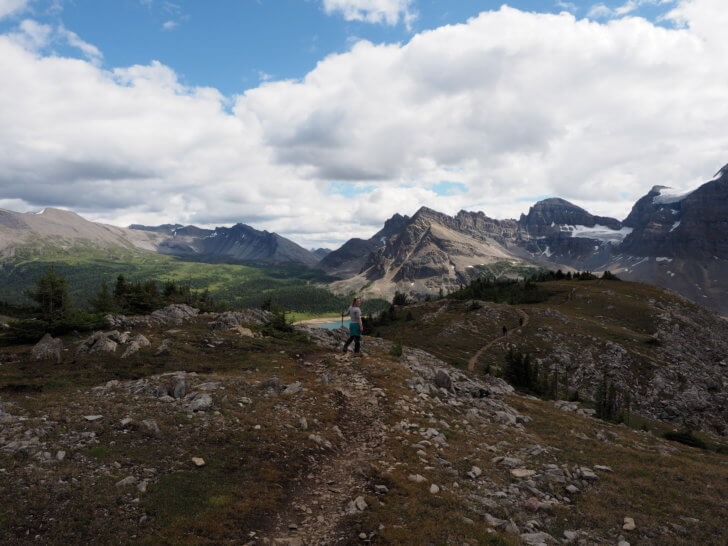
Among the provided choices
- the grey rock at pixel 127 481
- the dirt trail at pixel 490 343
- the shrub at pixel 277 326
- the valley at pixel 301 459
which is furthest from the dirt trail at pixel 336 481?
the dirt trail at pixel 490 343

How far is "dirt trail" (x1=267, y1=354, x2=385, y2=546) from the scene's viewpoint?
11.0 meters

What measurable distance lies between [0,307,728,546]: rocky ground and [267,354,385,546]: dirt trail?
0.23 feet

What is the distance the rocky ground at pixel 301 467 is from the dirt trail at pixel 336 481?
7 centimetres

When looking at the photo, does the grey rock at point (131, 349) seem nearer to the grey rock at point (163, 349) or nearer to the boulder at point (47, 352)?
the grey rock at point (163, 349)

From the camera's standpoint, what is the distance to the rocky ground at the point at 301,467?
10.8 meters

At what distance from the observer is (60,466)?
1191 centimetres

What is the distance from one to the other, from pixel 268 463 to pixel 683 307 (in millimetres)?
161429

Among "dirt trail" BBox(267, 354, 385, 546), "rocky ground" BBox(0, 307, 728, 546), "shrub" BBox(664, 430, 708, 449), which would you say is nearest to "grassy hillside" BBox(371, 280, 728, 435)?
"shrub" BBox(664, 430, 708, 449)

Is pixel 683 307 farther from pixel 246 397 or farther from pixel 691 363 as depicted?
pixel 246 397

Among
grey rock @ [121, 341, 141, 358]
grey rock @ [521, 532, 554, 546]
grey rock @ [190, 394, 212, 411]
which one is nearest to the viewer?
grey rock @ [521, 532, 554, 546]

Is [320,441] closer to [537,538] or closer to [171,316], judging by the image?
[537,538]

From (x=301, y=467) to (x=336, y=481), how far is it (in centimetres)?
164

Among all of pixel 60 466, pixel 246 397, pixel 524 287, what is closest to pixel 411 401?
pixel 246 397

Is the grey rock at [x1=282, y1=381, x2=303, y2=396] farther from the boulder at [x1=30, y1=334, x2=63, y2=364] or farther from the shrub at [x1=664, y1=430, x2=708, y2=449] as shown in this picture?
the shrub at [x1=664, y1=430, x2=708, y2=449]
